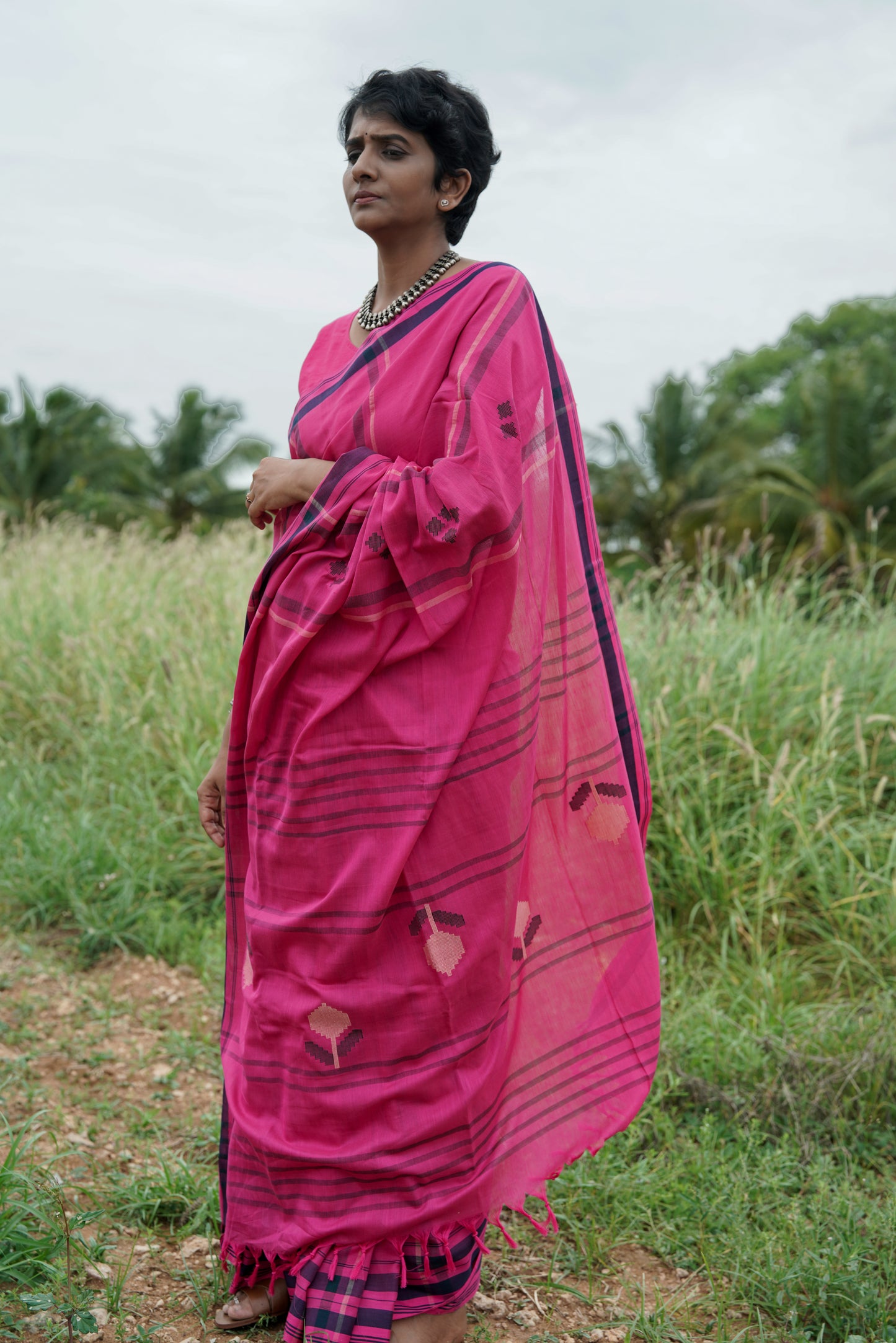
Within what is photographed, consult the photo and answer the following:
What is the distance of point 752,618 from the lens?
4879mm

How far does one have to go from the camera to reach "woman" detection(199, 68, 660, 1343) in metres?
1.83

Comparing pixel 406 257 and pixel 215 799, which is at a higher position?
pixel 406 257

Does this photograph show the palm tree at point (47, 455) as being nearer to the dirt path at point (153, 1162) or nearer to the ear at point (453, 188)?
the dirt path at point (153, 1162)

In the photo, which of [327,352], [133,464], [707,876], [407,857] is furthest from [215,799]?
[133,464]

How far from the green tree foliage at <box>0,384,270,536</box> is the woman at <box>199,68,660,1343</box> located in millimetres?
17115

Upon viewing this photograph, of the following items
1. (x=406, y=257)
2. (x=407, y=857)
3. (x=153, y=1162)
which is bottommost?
(x=153, y=1162)

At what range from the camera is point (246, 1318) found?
6.55 ft

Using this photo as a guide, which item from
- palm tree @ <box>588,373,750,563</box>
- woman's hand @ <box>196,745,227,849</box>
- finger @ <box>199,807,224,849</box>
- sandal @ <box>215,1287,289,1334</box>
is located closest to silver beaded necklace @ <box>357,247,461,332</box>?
woman's hand @ <box>196,745,227,849</box>

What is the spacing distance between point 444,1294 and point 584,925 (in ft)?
2.23

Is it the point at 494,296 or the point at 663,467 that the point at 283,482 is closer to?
the point at 494,296

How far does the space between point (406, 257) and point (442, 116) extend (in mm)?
254

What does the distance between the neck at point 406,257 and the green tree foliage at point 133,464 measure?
17015 millimetres

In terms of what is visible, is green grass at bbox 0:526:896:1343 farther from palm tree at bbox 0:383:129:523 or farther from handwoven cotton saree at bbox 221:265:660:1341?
palm tree at bbox 0:383:129:523

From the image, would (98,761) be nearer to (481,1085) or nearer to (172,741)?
(172,741)
